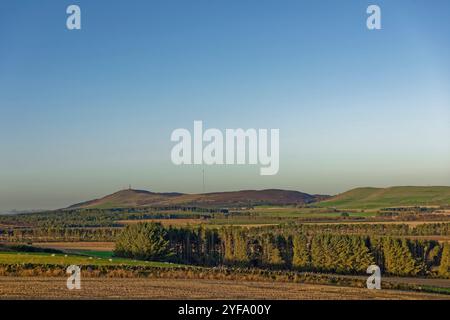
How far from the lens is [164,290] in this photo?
1275 inches

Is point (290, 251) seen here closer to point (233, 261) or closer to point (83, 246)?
point (233, 261)

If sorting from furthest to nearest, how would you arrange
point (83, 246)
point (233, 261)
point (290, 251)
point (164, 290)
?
point (83, 246), point (233, 261), point (290, 251), point (164, 290)

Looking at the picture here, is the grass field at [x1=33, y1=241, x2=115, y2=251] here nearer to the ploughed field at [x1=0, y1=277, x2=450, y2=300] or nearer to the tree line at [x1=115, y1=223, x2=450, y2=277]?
the tree line at [x1=115, y1=223, x2=450, y2=277]

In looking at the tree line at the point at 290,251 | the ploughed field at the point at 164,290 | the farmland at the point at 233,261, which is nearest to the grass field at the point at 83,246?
the farmland at the point at 233,261

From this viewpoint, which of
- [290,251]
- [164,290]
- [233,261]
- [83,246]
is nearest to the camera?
[164,290]

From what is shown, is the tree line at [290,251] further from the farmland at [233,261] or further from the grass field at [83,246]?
the grass field at [83,246]

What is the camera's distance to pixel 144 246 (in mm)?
84312

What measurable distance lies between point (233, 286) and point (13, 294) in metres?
13.9

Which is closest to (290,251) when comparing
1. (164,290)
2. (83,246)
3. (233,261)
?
(233,261)

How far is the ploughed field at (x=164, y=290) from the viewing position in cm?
2925

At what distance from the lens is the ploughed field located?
96.0ft

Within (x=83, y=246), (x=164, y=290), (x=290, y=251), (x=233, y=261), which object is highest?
(x=164, y=290)
